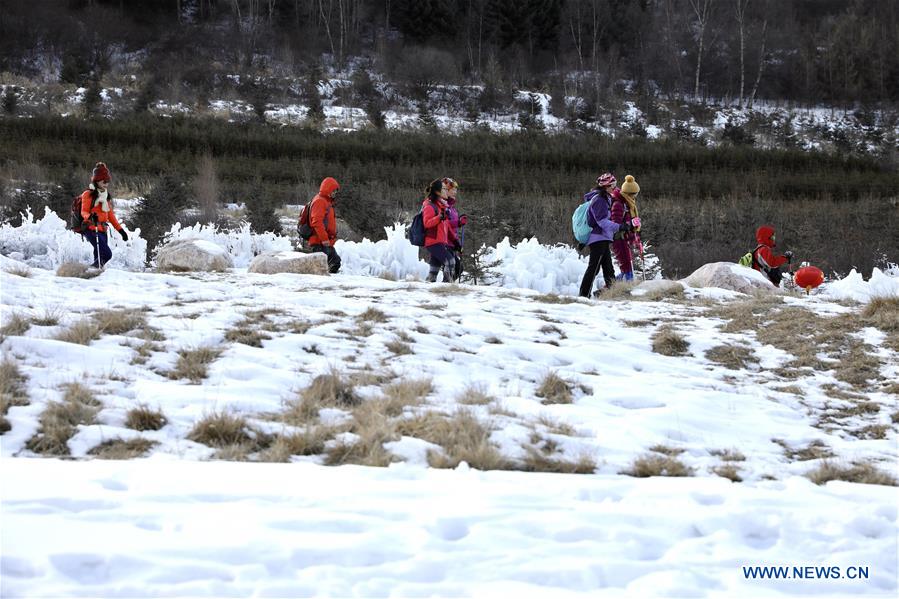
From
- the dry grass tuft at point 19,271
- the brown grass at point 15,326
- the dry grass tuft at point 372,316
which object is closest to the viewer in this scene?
the brown grass at point 15,326

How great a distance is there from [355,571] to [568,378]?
2788 mm

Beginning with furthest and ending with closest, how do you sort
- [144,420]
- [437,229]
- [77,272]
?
[437,229] → [77,272] → [144,420]

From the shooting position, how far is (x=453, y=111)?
37.6 metres

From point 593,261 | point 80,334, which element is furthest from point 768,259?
point 80,334

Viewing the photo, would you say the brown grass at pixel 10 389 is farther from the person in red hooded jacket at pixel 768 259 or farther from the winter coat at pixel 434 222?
the person in red hooded jacket at pixel 768 259

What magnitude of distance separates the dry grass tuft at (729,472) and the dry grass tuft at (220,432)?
2.22 meters

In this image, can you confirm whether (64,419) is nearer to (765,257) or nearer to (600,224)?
(600,224)

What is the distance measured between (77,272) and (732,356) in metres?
6.14

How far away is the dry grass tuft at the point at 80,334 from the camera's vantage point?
507 cm

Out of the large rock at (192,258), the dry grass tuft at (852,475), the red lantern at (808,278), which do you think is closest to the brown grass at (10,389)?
the dry grass tuft at (852,475)

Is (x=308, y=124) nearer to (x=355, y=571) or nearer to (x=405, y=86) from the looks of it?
(x=405, y=86)

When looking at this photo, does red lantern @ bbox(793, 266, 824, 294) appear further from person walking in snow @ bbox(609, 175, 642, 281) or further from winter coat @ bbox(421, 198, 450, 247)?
winter coat @ bbox(421, 198, 450, 247)

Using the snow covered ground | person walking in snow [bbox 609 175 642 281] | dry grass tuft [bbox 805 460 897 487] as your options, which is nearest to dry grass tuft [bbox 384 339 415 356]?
the snow covered ground

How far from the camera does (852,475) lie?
363cm
